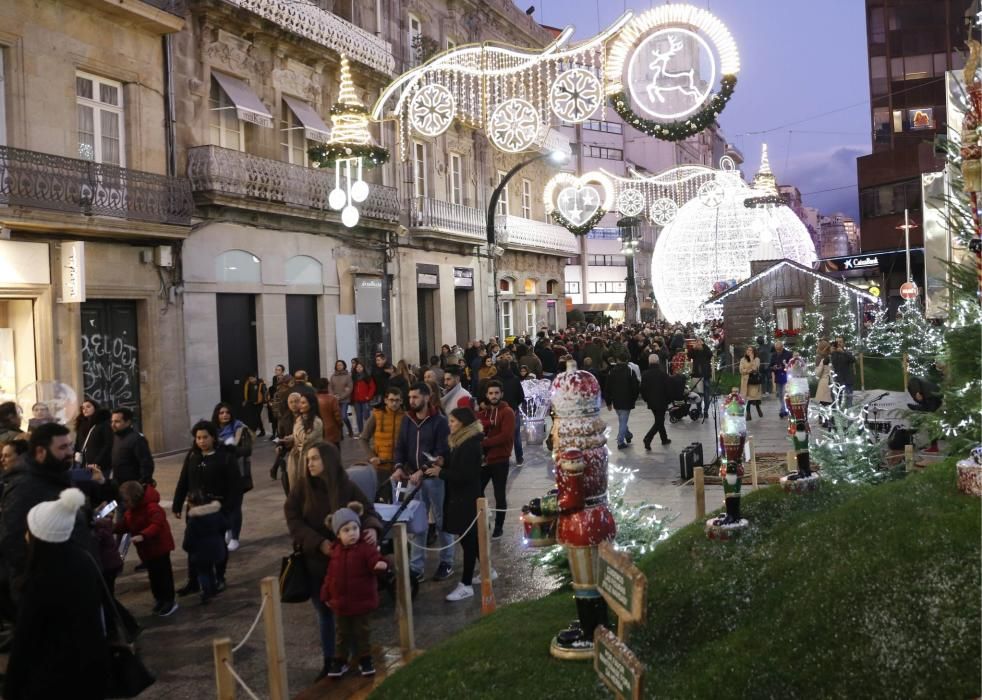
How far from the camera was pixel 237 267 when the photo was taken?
18.3 m

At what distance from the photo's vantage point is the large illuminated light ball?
25.2 metres

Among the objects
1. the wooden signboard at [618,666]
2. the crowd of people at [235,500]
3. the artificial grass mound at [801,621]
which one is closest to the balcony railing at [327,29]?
the crowd of people at [235,500]

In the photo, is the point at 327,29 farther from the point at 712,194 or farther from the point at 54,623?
the point at 54,623

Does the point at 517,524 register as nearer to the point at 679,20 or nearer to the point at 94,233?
the point at 679,20

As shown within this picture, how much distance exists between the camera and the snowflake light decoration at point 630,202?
21812 millimetres

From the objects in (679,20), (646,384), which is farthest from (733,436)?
(646,384)

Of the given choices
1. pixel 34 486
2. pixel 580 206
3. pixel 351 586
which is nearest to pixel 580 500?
pixel 351 586

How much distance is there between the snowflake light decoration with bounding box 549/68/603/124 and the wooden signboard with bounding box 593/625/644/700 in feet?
31.3

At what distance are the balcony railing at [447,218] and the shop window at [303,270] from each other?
4.34 metres

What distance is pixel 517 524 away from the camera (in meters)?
9.55

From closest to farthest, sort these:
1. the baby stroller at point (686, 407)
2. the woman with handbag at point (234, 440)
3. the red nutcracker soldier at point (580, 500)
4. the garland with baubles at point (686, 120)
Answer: the red nutcracker soldier at point (580, 500), the woman with handbag at point (234, 440), the garland with baubles at point (686, 120), the baby stroller at point (686, 407)

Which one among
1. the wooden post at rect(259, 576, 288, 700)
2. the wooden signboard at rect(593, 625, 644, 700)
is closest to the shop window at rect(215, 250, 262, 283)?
the wooden post at rect(259, 576, 288, 700)

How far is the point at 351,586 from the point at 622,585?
218cm

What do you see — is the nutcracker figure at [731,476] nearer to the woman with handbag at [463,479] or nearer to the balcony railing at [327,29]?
the woman with handbag at [463,479]
